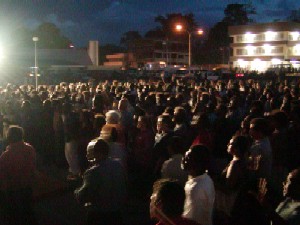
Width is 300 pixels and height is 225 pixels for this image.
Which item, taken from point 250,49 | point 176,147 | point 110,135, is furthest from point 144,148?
point 250,49

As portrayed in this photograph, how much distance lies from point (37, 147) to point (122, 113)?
7.90ft

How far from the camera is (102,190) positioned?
4402 mm

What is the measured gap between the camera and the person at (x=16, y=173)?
A: 5.35 metres

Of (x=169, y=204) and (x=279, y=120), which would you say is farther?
(x=279, y=120)

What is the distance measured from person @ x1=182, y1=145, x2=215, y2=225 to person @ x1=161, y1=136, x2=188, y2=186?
3.12 ft

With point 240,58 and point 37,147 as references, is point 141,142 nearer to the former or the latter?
point 37,147

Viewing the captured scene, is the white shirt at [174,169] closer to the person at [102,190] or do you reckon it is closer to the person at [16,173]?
the person at [102,190]

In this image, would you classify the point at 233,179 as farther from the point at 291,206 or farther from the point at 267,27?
the point at 267,27

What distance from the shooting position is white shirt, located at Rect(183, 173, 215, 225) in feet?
12.2

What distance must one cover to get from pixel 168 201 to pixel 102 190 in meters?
1.58

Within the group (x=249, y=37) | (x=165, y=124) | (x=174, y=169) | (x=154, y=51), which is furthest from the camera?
(x=154, y=51)

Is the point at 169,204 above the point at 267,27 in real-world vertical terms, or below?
below

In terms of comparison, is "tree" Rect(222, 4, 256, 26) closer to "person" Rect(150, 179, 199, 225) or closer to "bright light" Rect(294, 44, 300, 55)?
"bright light" Rect(294, 44, 300, 55)

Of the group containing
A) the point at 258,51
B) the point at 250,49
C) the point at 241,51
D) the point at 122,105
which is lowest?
the point at 122,105
